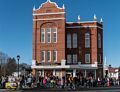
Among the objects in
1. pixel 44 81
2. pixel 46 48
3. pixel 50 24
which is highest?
pixel 50 24

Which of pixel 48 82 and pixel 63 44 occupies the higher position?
pixel 63 44

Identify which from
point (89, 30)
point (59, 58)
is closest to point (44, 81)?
point (59, 58)

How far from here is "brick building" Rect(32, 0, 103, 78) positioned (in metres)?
75.3

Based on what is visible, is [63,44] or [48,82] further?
[63,44]

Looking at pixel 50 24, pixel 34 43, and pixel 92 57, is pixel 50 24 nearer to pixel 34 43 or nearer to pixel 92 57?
pixel 34 43

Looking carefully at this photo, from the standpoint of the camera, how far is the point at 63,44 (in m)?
75.1

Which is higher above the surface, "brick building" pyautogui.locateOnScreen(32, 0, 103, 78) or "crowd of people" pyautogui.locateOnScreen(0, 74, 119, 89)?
"brick building" pyautogui.locateOnScreen(32, 0, 103, 78)

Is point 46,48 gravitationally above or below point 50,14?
below

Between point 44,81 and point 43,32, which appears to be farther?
point 43,32

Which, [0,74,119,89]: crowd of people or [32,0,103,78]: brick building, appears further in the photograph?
[32,0,103,78]: brick building

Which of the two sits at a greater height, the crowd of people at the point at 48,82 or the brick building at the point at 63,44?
the brick building at the point at 63,44

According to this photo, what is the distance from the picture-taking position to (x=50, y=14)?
75.9 meters

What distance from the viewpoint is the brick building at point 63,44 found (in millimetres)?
75312

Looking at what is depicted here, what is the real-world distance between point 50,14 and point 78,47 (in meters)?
9.16
